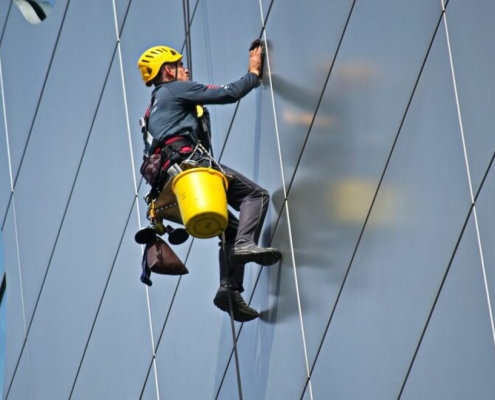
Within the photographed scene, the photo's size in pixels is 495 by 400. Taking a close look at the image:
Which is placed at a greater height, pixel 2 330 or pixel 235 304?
pixel 2 330

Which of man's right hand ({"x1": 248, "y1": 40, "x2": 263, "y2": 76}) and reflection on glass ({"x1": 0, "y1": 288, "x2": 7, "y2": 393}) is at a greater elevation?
man's right hand ({"x1": 248, "y1": 40, "x2": 263, "y2": 76})

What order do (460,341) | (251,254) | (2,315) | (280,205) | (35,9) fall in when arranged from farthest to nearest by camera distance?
(2,315)
(35,9)
(280,205)
(251,254)
(460,341)

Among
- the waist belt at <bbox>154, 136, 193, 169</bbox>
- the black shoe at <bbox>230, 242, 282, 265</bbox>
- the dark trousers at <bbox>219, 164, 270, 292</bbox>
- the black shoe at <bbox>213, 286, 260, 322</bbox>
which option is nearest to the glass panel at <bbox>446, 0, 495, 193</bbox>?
the black shoe at <bbox>230, 242, 282, 265</bbox>

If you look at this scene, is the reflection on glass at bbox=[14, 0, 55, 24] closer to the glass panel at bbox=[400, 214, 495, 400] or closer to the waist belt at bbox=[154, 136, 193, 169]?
the waist belt at bbox=[154, 136, 193, 169]

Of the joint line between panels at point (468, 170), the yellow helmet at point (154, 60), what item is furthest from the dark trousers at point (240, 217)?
the joint line between panels at point (468, 170)

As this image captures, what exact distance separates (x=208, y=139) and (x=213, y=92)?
417mm

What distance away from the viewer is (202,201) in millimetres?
11211

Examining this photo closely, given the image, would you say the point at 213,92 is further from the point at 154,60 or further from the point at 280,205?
the point at 280,205

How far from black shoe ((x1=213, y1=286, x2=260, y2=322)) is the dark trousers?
0.11 metres

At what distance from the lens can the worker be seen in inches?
467

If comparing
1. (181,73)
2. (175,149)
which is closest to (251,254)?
(175,149)

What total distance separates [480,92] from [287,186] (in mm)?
2471

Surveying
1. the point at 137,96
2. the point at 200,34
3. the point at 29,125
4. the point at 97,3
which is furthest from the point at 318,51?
the point at 29,125

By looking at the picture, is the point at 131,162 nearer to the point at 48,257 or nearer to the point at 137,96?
the point at 137,96
